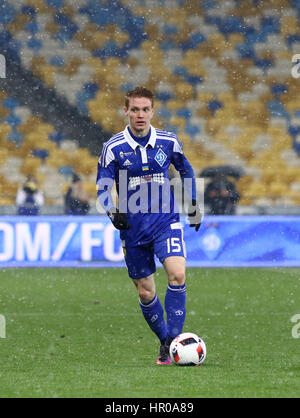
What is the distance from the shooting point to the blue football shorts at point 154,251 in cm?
611

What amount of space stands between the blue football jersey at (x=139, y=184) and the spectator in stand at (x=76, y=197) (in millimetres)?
8655

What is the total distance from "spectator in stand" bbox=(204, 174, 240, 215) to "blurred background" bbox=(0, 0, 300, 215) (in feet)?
2.37

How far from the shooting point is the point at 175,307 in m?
6.07

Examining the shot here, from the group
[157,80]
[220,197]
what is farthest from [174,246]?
[157,80]

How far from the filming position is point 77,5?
58.5ft

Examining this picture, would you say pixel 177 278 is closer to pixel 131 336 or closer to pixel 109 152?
pixel 109 152

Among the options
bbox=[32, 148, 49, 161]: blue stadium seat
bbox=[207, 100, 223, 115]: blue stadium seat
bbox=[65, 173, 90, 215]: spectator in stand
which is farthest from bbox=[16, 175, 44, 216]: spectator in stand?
bbox=[207, 100, 223, 115]: blue stadium seat

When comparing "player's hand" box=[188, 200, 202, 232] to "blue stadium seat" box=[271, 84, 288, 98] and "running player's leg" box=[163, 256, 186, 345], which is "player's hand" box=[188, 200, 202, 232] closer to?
"running player's leg" box=[163, 256, 186, 345]

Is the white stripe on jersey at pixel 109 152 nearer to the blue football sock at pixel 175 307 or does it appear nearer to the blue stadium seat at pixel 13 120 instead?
the blue football sock at pixel 175 307

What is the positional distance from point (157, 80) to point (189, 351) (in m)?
12.1
